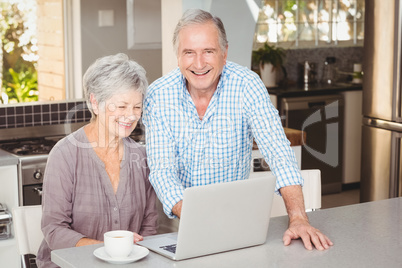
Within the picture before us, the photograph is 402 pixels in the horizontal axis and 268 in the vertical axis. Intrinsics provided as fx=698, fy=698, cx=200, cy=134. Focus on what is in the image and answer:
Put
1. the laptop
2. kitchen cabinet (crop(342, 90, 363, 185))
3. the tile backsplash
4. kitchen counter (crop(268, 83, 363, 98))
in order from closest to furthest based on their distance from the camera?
the laptop
the tile backsplash
kitchen counter (crop(268, 83, 363, 98))
kitchen cabinet (crop(342, 90, 363, 185))

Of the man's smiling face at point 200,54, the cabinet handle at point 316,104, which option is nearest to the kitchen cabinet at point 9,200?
the man's smiling face at point 200,54

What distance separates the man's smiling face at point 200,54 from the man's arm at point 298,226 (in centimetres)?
48

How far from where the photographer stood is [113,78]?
2.39 m

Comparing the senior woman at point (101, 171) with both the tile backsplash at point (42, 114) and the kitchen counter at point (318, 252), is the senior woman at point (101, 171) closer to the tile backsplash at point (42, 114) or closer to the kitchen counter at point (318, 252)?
the kitchen counter at point (318, 252)

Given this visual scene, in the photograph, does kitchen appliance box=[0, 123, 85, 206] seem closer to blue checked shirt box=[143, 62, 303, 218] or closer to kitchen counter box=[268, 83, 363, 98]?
blue checked shirt box=[143, 62, 303, 218]

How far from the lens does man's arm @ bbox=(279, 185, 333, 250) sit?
2079mm

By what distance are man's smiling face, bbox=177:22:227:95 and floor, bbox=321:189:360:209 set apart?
364cm

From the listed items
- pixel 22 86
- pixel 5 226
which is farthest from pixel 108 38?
pixel 5 226

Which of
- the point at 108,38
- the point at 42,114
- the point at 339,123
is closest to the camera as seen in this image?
the point at 42,114

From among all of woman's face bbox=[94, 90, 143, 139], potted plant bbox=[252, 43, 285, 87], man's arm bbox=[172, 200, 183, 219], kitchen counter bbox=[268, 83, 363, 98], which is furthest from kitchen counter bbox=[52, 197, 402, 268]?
potted plant bbox=[252, 43, 285, 87]

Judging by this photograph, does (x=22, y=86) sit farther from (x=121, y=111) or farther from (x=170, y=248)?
(x=170, y=248)

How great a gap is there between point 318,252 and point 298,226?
14 cm

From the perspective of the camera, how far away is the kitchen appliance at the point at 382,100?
455 cm

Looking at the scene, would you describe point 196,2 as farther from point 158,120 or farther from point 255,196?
point 255,196
